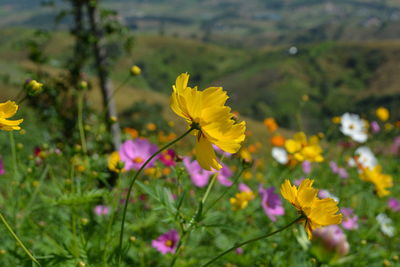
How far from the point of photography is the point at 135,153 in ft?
5.16

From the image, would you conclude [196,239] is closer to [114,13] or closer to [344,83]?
[114,13]

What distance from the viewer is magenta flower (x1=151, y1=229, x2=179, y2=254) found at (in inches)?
59.7

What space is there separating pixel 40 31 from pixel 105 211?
2591 mm

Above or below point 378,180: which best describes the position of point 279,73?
below

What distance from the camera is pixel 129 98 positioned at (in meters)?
20.7

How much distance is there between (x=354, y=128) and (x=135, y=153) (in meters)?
2.07

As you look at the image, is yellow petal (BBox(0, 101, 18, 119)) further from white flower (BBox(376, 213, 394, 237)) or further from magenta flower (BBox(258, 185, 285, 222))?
white flower (BBox(376, 213, 394, 237))

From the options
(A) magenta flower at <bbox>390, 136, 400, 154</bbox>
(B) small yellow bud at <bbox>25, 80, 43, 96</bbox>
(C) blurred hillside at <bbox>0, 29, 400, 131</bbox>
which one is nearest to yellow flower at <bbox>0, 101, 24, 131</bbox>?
(B) small yellow bud at <bbox>25, 80, 43, 96</bbox>

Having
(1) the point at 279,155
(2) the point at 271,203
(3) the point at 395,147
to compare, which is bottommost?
(3) the point at 395,147

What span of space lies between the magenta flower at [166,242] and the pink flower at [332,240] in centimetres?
96

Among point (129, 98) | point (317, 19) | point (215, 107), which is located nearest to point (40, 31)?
point (215, 107)

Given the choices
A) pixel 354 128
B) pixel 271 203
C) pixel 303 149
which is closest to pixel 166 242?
pixel 271 203

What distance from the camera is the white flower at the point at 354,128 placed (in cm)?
287

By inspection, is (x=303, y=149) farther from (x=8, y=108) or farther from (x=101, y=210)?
(x=8, y=108)
